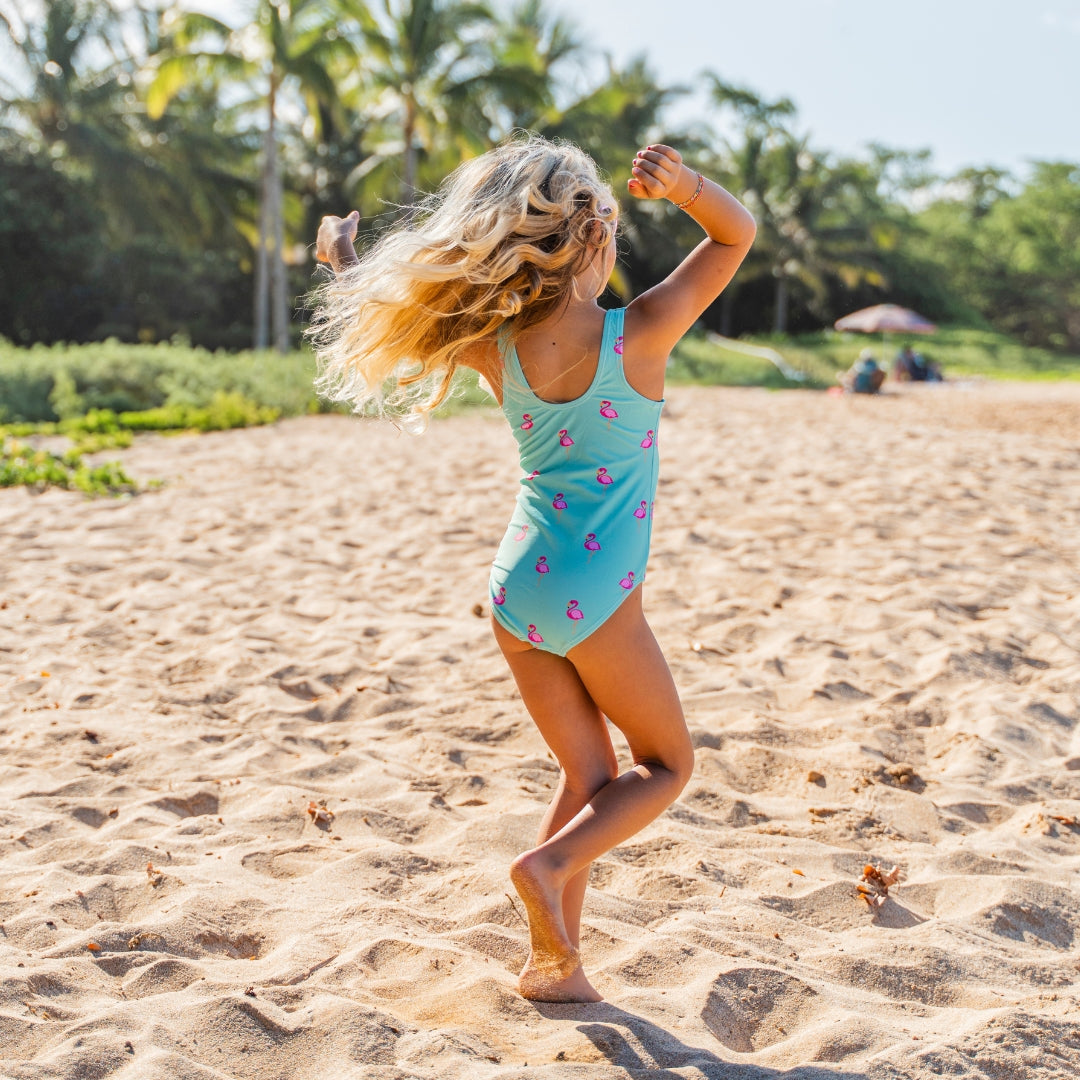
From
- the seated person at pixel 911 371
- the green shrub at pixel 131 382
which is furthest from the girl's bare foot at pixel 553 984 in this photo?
the seated person at pixel 911 371

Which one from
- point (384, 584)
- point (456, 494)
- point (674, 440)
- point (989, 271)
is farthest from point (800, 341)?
point (384, 584)

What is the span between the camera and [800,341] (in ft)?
100

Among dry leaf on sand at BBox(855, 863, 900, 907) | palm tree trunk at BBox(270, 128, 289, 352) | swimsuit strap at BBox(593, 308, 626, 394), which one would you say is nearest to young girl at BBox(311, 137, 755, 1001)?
swimsuit strap at BBox(593, 308, 626, 394)

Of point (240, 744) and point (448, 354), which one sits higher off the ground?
point (448, 354)

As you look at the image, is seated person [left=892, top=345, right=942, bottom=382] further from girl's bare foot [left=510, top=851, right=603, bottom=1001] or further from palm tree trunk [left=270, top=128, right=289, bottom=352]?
girl's bare foot [left=510, top=851, right=603, bottom=1001]

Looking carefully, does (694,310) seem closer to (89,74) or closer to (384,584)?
(384,584)

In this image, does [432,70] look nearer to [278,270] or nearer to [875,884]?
[278,270]

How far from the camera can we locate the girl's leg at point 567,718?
212cm

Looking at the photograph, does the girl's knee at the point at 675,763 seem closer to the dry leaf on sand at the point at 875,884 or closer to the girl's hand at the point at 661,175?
the dry leaf on sand at the point at 875,884

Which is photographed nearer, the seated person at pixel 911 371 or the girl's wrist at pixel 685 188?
the girl's wrist at pixel 685 188

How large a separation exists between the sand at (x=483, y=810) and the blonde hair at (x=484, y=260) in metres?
1.31

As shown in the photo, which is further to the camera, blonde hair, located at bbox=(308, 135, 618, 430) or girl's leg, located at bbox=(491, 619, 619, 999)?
girl's leg, located at bbox=(491, 619, 619, 999)

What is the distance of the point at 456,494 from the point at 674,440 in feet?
10.9

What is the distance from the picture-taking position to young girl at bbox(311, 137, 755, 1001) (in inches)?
79.4
